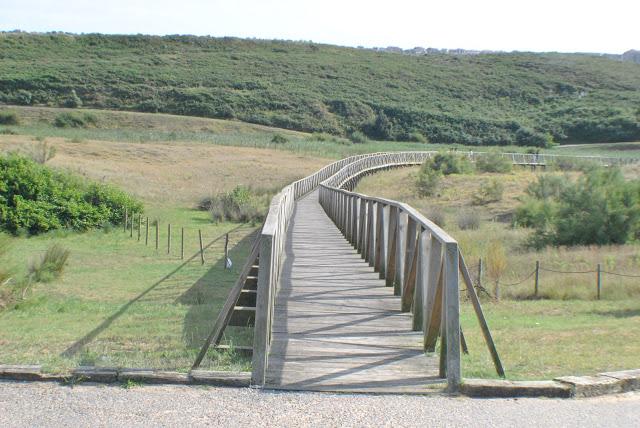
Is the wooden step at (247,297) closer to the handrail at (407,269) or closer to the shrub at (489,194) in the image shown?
the handrail at (407,269)

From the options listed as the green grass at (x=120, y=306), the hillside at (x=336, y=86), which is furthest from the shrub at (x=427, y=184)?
the hillside at (x=336, y=86)

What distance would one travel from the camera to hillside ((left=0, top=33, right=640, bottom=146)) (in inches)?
3656

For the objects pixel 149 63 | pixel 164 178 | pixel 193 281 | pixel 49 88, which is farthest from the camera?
pixel 149 63

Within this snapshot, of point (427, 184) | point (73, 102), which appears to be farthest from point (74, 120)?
point (427, 184)

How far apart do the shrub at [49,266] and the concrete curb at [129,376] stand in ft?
36.6

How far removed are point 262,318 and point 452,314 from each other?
1.38m

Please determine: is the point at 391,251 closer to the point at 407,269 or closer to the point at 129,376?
the point at 407,269

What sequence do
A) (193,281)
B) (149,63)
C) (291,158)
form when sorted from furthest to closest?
1. (149,63)
2. (291,158)
3. (193,281)

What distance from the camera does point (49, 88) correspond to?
92500 mm

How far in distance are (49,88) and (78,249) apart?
7421 cm

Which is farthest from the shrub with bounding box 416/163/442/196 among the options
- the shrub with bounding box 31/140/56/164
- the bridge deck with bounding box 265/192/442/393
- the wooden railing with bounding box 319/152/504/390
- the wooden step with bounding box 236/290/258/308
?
the wooden step with bounding box 236/290/258/308

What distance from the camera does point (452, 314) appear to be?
6.21 metres

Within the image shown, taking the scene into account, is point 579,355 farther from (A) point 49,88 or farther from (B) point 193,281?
(A) point 49,88

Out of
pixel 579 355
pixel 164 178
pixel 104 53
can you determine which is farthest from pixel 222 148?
pixel 104 53
